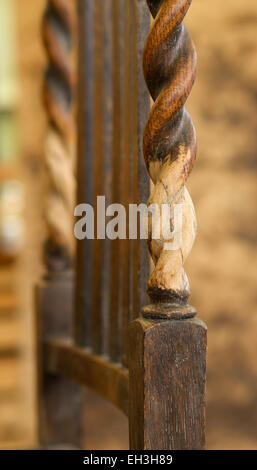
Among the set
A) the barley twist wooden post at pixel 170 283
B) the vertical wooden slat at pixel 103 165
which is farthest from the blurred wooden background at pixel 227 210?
the barley twist wooden post at pixel 170 283

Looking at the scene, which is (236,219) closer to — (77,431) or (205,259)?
(205,259)

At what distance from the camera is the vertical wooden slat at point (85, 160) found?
0.91 meters

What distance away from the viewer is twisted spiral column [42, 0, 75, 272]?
1021 millimetres

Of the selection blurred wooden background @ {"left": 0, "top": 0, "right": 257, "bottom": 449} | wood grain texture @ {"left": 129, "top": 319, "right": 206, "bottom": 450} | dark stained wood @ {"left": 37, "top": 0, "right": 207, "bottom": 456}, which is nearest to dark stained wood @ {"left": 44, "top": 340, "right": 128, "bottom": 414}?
dark stained wood @ {"left": 37, "top": 0, "right": 207, "bottom": 456}

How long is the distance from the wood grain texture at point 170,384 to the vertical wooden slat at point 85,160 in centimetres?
32

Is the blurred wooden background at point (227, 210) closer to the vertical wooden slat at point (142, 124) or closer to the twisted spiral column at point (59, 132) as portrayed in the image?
the twisted spiral column at point (59, 132)

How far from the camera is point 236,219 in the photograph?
1231 millimetres

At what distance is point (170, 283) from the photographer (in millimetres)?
581

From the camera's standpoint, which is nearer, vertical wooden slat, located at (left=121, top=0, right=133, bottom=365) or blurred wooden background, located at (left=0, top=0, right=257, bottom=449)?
vertical wooden slat, located at (left=121, top=0, right=133, bottom=365)

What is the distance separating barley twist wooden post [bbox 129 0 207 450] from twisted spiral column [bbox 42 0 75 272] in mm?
457

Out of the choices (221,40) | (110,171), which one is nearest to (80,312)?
(110,171)

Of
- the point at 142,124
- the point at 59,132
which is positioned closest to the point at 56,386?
the point at 59,132

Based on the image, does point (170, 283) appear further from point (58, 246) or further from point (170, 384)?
point (58, 246)

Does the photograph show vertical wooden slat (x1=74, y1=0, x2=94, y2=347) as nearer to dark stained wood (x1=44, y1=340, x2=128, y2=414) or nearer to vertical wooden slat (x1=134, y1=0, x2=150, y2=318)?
dark stained wood (x1=44, y1=340, x2=128, y2=414)
